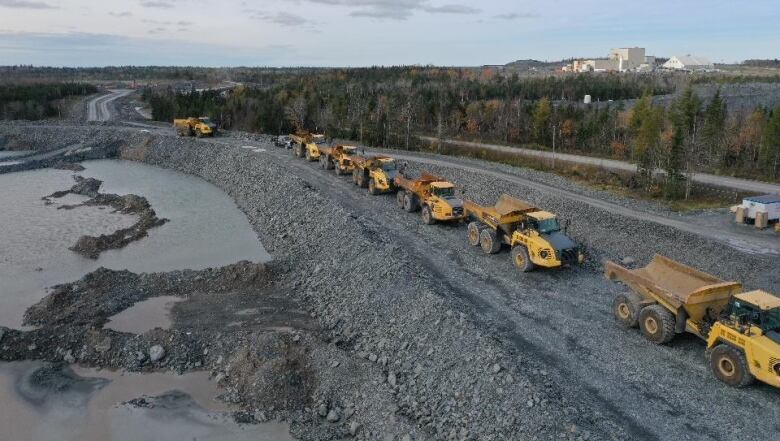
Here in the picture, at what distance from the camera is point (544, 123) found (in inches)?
1991

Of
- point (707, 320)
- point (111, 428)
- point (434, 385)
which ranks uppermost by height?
point (707, 320)

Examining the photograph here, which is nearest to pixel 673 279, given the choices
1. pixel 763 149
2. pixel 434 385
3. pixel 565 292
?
pixel 565 292

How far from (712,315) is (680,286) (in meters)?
1.34

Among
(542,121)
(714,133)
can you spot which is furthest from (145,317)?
(542,121)

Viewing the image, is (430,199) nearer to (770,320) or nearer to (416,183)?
(416,183)

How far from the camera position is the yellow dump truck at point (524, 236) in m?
17.3

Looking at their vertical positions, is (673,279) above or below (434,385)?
above

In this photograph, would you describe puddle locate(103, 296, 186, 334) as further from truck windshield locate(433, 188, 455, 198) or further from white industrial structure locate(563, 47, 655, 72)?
white industrial structure locate(563, 47, 655, 72)

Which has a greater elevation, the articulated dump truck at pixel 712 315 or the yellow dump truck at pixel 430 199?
the yellow dump truck at pixel 430 199

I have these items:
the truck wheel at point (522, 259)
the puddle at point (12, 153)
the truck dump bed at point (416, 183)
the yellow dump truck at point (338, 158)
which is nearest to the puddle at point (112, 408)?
the truck wheel at point (522, 259)

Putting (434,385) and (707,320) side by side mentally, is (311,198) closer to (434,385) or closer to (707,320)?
(434,385)

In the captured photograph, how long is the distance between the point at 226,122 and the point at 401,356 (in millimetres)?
51252

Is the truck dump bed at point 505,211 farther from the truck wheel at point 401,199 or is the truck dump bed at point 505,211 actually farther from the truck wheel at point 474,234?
the truck wheel at point 401,199

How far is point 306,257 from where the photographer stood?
21.9 m
